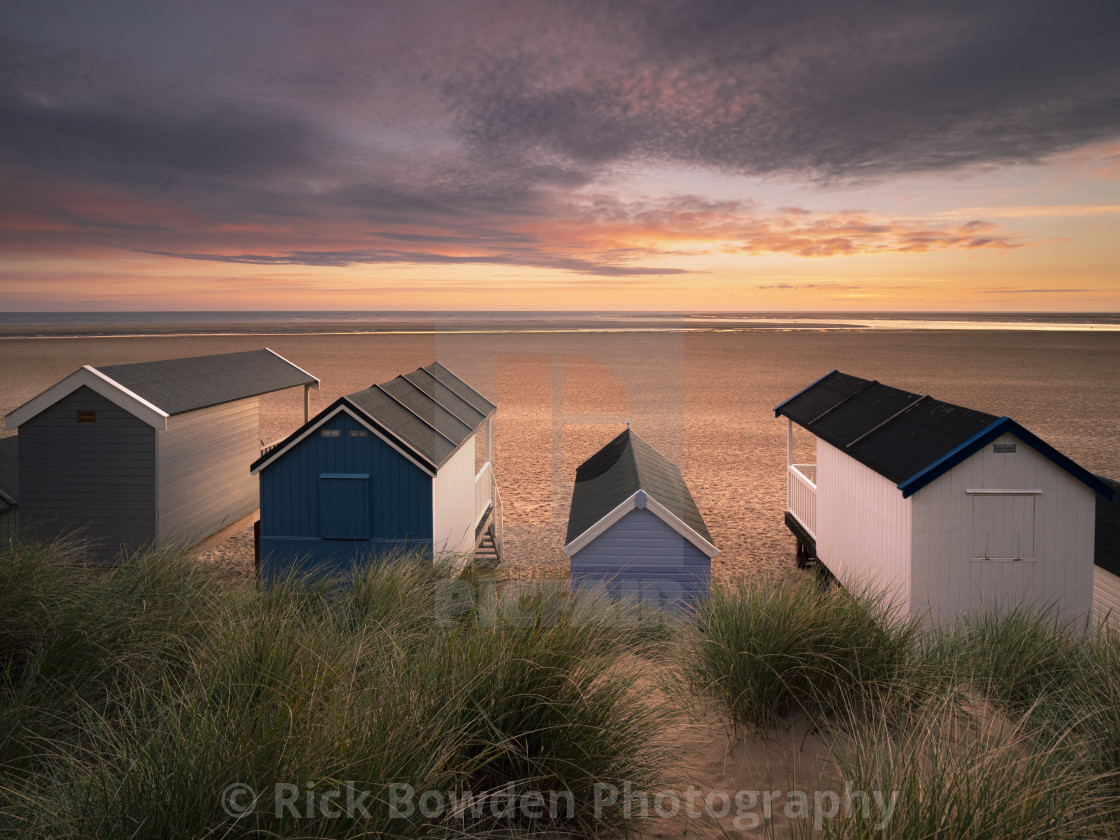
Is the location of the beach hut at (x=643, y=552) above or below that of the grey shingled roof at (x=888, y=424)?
below

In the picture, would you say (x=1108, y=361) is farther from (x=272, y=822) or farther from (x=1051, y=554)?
(x=272, y=822)

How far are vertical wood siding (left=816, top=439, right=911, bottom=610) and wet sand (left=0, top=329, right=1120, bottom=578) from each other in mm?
1910

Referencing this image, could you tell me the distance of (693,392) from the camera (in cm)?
4081

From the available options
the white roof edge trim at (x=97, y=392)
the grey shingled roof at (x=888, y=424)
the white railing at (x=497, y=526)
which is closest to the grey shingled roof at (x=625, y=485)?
the white railing at (x=497, y=526)

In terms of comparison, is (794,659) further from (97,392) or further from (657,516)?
(97,392)

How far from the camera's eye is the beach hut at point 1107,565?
895cm

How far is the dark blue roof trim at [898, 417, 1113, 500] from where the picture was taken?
26.5 feet

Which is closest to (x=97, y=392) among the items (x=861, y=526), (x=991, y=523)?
(x=861, y=526)

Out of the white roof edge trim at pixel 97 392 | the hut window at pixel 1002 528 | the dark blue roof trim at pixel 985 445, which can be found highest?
the white roof edge trim at pixel 97 392

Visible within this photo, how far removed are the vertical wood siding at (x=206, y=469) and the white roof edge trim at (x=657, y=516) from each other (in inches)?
305

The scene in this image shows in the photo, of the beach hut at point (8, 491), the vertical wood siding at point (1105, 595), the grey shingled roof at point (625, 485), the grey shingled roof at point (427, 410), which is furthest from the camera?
the beach hut at point (8, 491)

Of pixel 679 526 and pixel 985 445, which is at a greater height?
pixel 985 445

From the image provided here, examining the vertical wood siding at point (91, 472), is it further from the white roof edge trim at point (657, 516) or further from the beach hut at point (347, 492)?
the white roof edge trim at point (657, 516)

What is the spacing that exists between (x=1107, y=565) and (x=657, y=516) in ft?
19.3
